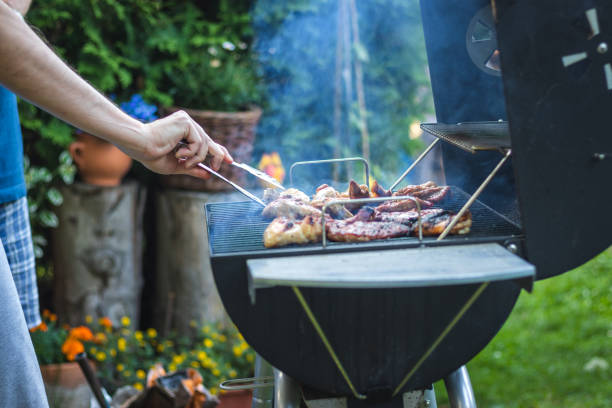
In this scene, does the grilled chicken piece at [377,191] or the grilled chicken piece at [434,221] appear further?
the grilled chicken piece at [377,191]

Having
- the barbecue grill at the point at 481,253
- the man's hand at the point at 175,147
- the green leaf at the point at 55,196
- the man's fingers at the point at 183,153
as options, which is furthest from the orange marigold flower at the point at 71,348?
the barbecue grill at the point at 481,253

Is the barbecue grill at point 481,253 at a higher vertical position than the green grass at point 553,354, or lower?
higher

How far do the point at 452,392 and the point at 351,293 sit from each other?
0.63 metres

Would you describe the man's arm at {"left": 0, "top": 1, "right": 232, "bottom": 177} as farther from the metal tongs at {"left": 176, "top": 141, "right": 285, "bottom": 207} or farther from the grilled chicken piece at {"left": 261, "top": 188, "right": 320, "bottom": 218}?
the grilled chicken piece at {"left": 261, "top": 188, "right": 320, "bottom": 218}

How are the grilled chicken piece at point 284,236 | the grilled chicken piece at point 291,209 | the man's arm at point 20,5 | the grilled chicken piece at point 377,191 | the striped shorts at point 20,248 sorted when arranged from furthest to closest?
the striped shorts at point 20,248, the man's arm at point 20,5, the grilled chicken piece at point 377,191, the grilled chicken piece at point 291,209, the grilled chicken piece at point 284,236

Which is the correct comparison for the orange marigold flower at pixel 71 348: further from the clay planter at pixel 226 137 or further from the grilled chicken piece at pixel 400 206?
the grilled chicken piece at pixel 400 206

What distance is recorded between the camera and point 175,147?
2008 mm

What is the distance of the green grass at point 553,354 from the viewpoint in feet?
12.5

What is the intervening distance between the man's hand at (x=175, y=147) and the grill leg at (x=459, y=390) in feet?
3.57

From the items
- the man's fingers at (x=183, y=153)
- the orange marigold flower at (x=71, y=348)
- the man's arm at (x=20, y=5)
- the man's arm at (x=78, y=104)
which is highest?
the man's arm at (x=20, y=5)

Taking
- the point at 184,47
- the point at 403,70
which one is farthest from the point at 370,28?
the point at 184,47

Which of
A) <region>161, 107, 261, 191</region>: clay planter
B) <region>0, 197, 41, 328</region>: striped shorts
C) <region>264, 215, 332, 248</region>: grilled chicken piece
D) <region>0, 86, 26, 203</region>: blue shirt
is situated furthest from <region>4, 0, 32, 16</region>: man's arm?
<region>161, 107, 261, 191</region>: clay planter

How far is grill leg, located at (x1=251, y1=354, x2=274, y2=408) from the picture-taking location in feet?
7.95

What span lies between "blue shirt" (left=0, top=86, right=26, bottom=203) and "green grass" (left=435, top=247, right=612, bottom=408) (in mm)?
2886
